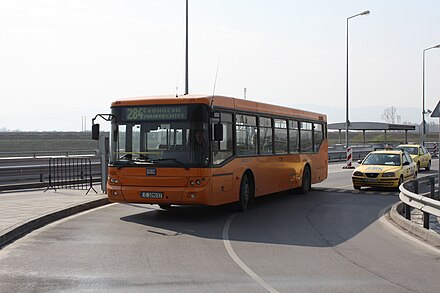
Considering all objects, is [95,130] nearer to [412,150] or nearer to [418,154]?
[418,154]

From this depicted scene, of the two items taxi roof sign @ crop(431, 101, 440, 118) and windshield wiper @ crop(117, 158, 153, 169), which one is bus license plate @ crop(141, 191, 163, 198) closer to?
windshield wiper @ crop(117, 158, 153, 169)

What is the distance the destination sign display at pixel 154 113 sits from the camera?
1427cm

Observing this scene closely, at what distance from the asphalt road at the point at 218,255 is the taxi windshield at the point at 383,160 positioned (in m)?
8.38

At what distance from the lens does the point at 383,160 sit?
24.5 meters

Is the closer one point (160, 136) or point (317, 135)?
point (160, 136)

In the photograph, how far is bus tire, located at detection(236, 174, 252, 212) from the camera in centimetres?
1580

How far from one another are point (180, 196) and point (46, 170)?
1771 centimetres

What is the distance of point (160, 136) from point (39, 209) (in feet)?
11.7

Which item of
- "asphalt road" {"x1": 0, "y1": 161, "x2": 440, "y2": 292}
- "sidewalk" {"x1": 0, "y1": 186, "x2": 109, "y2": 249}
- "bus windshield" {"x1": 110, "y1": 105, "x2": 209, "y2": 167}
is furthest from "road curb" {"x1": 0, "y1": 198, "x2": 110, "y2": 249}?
"bus windshield" {"x1": 110, "y1": 105, "x2": 209, "y2": 167}

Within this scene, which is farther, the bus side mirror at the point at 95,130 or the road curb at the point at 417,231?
the bus side mirror at the point at 95,130

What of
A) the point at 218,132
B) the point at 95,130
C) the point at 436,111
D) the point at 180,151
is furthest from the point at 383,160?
the point at 95,130

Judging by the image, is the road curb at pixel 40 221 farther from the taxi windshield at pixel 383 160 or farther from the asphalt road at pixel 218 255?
the taxi windshield at pixel 383 160

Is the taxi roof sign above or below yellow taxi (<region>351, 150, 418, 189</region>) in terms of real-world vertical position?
above

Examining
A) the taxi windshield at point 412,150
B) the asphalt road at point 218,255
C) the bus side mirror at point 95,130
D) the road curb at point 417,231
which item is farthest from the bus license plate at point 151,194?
the taxi windshield at point 412,150
